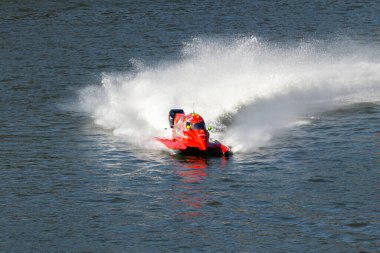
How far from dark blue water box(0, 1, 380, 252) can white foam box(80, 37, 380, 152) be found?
0.69ft

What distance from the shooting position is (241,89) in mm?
51781

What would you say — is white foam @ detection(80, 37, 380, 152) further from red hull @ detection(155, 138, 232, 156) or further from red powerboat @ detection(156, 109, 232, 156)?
red powerboat @ detection(156, 109, 232, 156)

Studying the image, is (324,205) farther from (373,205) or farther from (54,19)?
(54,19)

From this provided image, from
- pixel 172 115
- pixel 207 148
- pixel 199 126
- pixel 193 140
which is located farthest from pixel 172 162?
pixel 172 115

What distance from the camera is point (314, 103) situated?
5175cm

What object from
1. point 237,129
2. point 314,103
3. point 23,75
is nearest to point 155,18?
point 23,75

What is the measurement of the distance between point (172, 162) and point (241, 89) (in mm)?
12535

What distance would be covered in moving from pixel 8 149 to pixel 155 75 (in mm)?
15090

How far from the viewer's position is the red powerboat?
41000 mm

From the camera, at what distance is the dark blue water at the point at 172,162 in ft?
103

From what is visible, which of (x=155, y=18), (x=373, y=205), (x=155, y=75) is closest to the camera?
(x=373, y=205)

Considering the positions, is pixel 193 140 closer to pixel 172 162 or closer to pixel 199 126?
pixel 199 126

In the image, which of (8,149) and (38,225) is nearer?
(38,225)

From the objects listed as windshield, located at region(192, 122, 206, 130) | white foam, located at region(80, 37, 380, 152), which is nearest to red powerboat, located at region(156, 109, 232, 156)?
windshield, located at region(192, 122, 206, 130)
